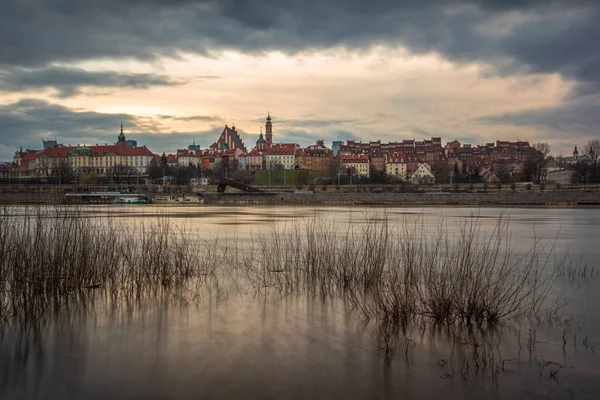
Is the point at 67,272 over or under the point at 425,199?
over

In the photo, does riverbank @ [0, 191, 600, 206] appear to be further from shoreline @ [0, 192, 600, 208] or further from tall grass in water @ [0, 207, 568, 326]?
tall grass in water @ [0, 207, 568, 326]

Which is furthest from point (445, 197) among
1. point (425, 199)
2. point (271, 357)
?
point (271, 357)

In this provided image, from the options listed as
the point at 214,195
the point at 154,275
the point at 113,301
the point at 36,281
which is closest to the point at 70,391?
the point at 113,301

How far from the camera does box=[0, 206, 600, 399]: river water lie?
22.6 feet

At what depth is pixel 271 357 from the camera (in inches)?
321

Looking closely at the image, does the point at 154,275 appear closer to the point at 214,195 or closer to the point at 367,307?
the point at 367,307

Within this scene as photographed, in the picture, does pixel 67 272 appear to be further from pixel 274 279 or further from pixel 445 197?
pixel 445 197

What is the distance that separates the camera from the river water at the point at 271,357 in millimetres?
6875

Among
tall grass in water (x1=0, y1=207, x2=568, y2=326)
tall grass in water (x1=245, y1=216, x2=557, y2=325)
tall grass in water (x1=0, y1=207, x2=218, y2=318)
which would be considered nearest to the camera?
tall grass in water (x1=245, y1=216, x2=557, y2=325)

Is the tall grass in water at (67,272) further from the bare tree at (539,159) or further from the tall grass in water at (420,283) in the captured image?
the bare tree at (539,159)

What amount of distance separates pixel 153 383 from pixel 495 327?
5696 mm

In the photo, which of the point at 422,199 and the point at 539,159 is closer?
the point at 422,199

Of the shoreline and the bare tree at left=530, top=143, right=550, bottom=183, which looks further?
the bare tree at left=530, top=143, right=550, bottom=183

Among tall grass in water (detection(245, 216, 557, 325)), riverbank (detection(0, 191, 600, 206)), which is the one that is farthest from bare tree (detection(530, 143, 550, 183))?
tall grass in water (detection(245, 216, 557, 325))
